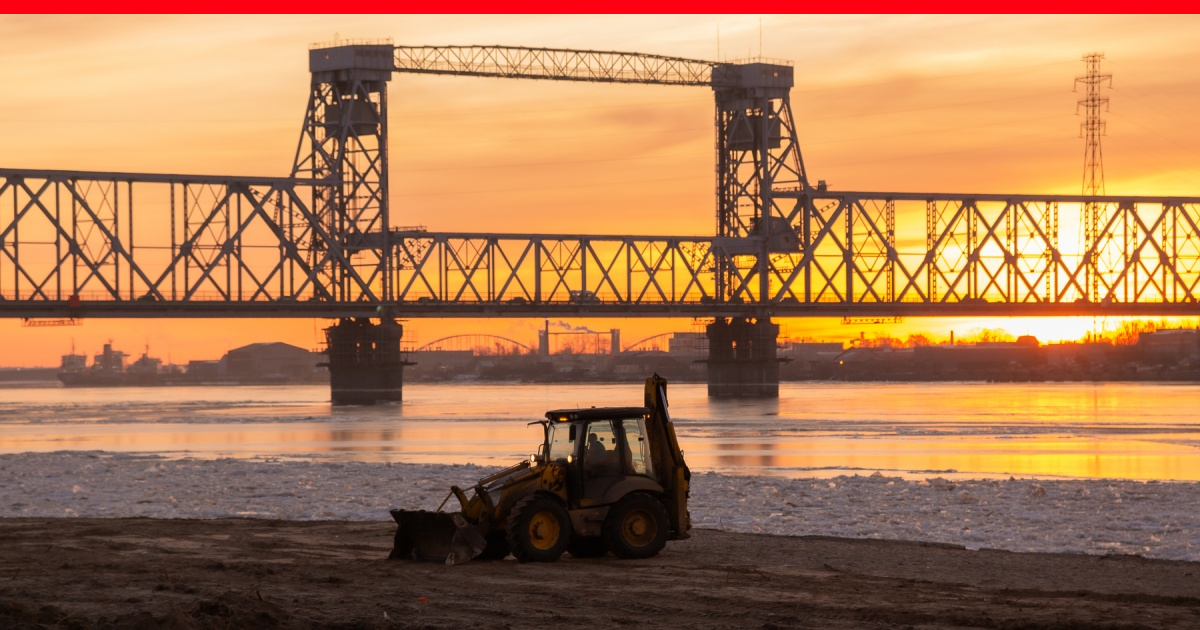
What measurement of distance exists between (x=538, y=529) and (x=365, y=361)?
84131 millimetres

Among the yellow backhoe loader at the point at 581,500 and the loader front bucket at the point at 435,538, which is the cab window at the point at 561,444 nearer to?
the yellow backhoe loader at the point at 581,500

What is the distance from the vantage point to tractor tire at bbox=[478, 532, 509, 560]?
20.4 m

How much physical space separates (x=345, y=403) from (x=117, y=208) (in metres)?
20.0

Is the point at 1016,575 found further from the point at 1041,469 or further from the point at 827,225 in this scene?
the point at 827,225

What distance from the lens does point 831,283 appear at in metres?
116

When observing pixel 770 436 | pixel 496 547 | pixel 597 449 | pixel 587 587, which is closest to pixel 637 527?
pixel 597 449

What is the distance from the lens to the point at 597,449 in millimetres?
19984

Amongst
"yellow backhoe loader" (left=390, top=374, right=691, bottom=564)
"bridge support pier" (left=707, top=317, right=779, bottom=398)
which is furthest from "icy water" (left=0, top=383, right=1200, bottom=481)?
"yellow backhoe loader" (left=390, top=374, right=691, bottom=564)

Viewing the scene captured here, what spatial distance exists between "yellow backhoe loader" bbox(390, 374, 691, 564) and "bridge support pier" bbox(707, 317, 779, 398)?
89946mm

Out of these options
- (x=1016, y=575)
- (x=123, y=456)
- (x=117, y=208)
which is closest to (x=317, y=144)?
(x=117, y=208)

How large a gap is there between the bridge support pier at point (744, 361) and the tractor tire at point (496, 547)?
295ft

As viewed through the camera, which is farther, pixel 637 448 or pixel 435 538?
pixel 435 538

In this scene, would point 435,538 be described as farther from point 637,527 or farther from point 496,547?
point 637,527

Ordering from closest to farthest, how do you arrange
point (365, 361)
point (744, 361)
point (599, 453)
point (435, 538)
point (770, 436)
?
1. point (599, 453)
2. point (435, 538)
3. point (770, 436)
4. point (365, 361)
5. point (744, 361)
